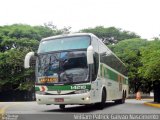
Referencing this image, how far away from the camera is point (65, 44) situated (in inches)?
683

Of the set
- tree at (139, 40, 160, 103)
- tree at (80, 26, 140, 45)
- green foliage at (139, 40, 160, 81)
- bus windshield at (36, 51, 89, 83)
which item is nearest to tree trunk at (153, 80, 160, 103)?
tree at (139, 40, 160, 103)

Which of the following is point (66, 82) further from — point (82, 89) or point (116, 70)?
point (116, 70)

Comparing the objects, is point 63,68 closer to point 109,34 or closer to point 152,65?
point 152,65

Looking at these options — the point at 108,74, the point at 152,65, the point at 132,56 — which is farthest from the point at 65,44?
the point at 132,56

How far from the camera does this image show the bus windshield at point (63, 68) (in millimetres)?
16531

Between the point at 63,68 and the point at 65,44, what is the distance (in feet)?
3.99

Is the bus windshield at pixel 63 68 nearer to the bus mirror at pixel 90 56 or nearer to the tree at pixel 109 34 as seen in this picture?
the bus mirror at pixel 90 56

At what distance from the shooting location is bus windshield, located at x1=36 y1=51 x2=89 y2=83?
651 inches

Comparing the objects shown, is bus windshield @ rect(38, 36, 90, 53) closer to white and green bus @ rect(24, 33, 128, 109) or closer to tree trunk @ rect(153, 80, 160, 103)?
white and green bus @ rect(24, 33, 128, 109)

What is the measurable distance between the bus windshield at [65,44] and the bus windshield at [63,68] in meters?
0.28

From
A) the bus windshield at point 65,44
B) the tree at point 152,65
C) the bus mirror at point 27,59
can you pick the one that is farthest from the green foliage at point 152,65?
the bus mirror at point 27,59

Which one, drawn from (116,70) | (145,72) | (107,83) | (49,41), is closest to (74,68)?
(49,41)

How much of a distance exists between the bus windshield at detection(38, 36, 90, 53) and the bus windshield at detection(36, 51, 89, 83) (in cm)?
28

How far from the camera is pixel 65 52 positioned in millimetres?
17047
